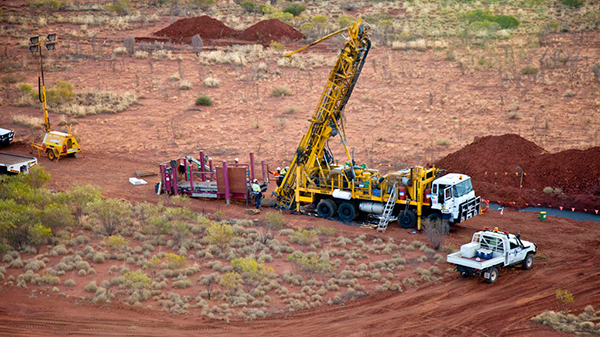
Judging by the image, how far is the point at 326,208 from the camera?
24391 millimetres

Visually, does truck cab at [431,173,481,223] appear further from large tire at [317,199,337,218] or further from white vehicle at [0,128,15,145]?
white vehicle at [0,128,15,145]

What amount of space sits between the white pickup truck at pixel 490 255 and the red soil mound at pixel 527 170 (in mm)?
7013

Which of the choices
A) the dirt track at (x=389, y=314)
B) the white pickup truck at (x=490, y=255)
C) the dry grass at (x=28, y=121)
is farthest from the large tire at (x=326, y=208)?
the dry grass at (x=28, y=121)

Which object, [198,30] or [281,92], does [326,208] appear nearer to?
[281,92]

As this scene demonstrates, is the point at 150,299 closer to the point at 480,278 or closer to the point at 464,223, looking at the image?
the point at 480,278

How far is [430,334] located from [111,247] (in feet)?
34.5

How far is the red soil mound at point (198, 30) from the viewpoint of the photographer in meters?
60.4

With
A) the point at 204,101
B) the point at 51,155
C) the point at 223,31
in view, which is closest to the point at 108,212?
the point at 51,155

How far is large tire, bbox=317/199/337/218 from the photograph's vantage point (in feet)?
79.7

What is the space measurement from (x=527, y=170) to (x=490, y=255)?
392 inches

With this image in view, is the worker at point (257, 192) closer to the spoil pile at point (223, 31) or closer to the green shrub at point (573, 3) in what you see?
the spoil pile at point (223, 31)

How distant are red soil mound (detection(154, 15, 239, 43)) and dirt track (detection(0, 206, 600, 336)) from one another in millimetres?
45044

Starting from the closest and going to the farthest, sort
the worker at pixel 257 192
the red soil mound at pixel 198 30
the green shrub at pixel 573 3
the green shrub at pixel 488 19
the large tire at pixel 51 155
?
the worker at pixel 257 192
the large tire at pixel 51 155
the red soil mound at pixel 198 30
the green shrub at pixel 488 19
the green shrub at pixel 573 3

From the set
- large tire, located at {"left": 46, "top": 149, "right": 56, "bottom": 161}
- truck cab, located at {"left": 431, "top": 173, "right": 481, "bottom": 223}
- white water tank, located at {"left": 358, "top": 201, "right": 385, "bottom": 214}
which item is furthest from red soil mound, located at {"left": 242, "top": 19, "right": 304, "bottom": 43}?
truck cab, located at {"left": 431, "top": 173, "right": 481, "bottom": 223}
